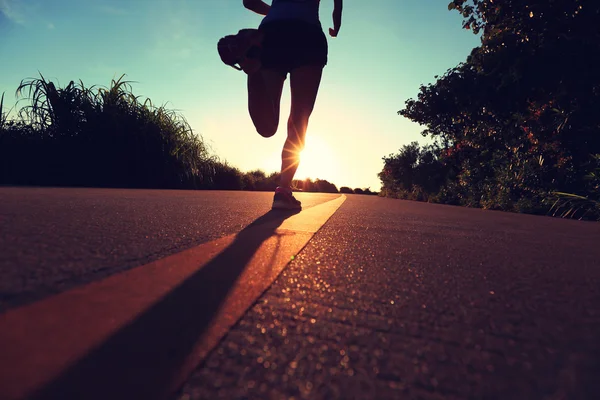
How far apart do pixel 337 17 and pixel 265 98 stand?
3.94ft

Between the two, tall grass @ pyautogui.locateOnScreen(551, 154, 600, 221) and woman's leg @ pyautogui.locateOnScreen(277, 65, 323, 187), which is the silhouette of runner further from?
tall grass @ pyautogui.locateOnScreen(551, 154, 600, 221)

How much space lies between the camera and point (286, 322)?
68cm

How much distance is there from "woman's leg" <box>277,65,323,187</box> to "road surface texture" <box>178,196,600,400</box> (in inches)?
82.4

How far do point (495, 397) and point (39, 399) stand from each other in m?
0.54

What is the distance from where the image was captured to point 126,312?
0.65m

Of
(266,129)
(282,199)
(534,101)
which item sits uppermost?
(534,101)

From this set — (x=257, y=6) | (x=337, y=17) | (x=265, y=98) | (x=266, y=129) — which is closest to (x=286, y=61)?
(x=265, y=98)

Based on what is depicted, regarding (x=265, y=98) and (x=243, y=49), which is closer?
(x=243, y=49)

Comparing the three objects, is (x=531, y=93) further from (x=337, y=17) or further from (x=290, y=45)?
(x=290, y=45)

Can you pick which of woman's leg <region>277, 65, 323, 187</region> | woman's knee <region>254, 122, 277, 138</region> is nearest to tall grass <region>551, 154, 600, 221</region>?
woman's leg <region>277, 65, 323, 187</region>

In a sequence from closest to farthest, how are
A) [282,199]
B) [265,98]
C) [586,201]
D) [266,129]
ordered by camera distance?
[282,199], [265,98], [266,129], [586,201]

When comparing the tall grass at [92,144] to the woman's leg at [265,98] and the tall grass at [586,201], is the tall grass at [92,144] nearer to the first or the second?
the woman's leg at [265,98]

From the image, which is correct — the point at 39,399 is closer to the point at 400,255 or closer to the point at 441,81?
the point at 400,255

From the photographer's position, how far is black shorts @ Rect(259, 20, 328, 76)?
120 inches
